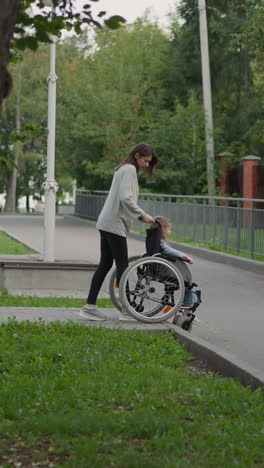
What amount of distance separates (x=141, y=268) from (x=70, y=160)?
108 feet

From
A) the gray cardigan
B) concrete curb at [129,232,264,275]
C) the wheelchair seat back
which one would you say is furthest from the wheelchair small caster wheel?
concrete curb at [129,232,264,275]

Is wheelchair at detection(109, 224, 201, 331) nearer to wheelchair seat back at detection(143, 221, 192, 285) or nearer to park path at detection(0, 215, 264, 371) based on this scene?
wheelchair seat back at detection(143, 221, 192, 285)

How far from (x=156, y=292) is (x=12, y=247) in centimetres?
1211

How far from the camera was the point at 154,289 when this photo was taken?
9484 mm

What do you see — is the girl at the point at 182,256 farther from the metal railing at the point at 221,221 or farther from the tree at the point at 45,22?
the metal railing at the point at 221,221

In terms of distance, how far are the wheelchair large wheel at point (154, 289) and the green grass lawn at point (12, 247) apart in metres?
9.85

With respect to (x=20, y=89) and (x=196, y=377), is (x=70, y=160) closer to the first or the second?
(x=20, y=89)

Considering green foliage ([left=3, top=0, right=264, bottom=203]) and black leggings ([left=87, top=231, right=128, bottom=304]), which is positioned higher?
green foliage ([left=3, top=0, right=264, bottom=203])

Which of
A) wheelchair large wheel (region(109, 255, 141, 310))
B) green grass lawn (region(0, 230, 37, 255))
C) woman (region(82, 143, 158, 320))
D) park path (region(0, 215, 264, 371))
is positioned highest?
woman (region(82, 143, 158, 320))

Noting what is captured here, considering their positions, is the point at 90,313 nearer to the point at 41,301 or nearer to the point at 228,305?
the point at 41,301

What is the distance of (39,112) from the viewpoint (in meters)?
70.3

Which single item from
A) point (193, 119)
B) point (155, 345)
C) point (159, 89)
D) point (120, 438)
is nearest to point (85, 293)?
point (155, 345)

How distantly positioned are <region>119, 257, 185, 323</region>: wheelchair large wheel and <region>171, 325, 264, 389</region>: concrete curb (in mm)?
878

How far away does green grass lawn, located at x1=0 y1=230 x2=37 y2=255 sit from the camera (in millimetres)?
19484
